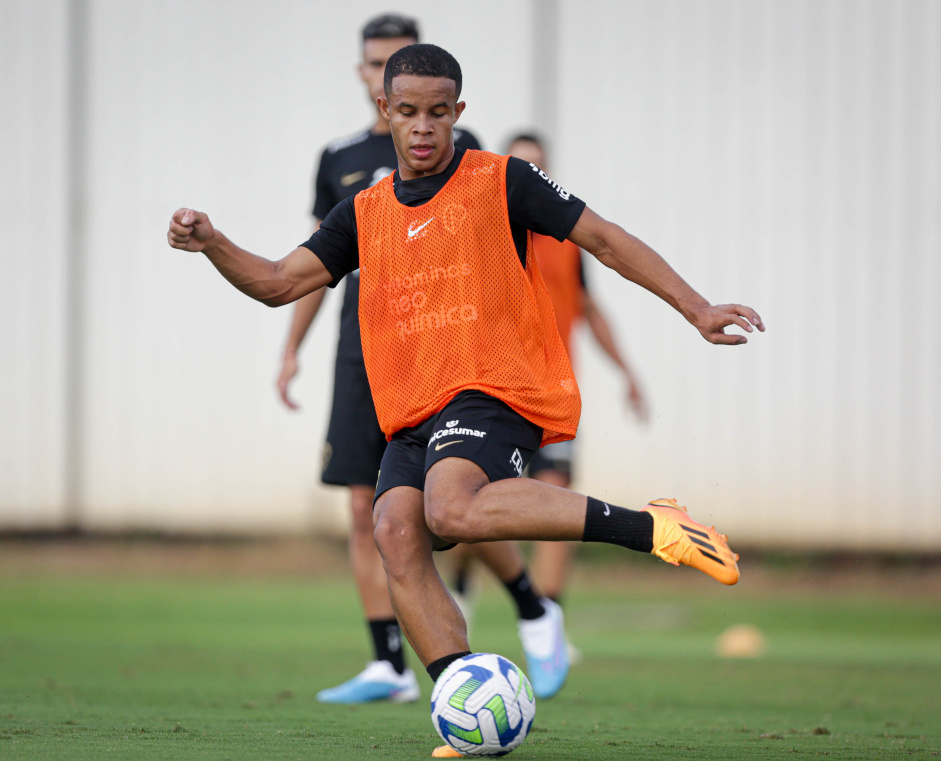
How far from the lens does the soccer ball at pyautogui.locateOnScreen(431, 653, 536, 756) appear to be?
265cm

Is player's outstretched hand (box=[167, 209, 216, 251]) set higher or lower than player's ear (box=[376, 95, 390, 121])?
lower

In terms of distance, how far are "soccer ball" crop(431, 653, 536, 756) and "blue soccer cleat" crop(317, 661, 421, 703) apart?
56.2 inches

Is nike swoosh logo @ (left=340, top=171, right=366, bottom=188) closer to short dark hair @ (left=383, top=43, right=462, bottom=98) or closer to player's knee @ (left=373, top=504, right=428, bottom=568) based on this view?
short dark hair @ (left=383, top=43, right=462, bottom=98)

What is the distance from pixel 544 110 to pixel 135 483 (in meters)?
5.29

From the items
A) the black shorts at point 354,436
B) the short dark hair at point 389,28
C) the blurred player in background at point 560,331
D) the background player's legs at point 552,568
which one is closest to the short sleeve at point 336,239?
the black shorts at point 354,436

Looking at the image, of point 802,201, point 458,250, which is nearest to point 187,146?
point 802,201

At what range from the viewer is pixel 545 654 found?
14.2ft

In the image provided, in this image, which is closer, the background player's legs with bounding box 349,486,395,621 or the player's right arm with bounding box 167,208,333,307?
the player's right arm with bounding box 167,208,333,307

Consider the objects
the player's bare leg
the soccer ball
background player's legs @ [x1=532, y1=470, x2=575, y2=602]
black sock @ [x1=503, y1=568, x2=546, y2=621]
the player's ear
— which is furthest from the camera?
background player's legs @ [x1=532, y1=470, x2=575, y2=602]

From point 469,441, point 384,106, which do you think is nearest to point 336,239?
point 384,106

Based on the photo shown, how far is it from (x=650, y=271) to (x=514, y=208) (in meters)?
0.40

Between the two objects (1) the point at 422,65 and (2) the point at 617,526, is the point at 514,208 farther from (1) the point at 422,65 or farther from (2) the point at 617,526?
(2) the point at 617,526

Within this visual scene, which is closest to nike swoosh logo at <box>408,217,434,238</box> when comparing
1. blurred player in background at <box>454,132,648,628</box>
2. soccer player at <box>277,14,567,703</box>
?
soccer player at <box>277,14,567,703</box>

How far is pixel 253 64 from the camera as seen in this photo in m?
11.4
